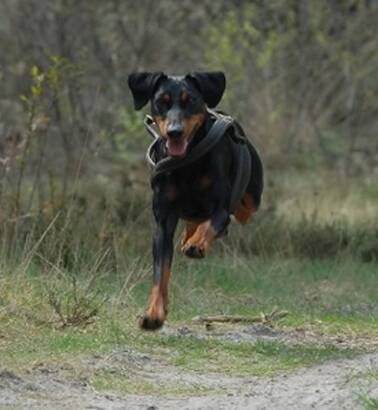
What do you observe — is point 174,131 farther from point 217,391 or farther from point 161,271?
point 217,391

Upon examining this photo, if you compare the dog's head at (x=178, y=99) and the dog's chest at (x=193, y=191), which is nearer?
the dog's head at (x=178, y=99)

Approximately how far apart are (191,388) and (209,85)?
2.20 m

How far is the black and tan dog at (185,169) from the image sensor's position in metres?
8.87

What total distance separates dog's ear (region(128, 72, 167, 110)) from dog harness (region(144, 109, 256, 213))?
134 millimetres

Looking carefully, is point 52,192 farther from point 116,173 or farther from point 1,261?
point 116,173

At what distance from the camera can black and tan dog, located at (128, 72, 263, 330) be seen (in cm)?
887

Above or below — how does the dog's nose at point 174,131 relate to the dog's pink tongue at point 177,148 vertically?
above

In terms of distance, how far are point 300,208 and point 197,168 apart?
6.62 m

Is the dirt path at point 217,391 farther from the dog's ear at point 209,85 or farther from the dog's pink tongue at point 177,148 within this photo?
the dog's ear at point 209,85

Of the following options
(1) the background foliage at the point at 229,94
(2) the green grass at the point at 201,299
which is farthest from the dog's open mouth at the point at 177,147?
(1) the background foliage at the point at 229,94

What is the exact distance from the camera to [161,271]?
887 centimetres

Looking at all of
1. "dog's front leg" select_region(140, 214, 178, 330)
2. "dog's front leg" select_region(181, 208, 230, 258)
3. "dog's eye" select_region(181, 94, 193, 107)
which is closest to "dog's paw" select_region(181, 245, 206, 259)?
"dog's front leg" select_region(181, 208, 230, 258)

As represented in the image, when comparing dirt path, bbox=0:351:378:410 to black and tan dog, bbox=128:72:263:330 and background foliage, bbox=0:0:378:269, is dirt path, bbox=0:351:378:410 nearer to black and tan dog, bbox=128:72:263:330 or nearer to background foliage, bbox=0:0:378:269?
black and tan dog, bbox=128:72:263:330

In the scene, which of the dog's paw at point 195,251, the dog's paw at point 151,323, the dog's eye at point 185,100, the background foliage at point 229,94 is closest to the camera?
the dog's paw at point 151,323
